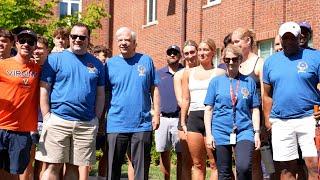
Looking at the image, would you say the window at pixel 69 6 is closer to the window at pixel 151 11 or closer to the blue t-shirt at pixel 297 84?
the window at pixel 151 11

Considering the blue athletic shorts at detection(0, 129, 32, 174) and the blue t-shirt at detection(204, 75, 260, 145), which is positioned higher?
the blue t-shirt at detection(204, 75, 260, 145)

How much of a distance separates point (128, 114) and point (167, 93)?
73.2 inches

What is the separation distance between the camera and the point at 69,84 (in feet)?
25.7

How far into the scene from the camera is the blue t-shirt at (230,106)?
7.85 m

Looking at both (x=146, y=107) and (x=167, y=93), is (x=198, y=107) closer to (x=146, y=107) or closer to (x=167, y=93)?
(x=146, y=107)

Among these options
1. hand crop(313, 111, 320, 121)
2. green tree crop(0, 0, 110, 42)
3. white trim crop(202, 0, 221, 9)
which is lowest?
hand crop(313, 111, 320, 121)

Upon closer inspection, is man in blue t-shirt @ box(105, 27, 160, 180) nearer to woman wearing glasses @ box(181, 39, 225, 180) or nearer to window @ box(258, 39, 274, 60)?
woman wearing glasses @ box(181, 39, 225, 180)

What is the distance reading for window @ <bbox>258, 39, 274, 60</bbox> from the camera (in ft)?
57.9

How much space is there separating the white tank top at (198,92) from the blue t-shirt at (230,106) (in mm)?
572

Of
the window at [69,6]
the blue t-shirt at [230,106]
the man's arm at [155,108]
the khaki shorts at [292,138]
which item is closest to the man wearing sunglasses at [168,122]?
the man's arm at [155,108]

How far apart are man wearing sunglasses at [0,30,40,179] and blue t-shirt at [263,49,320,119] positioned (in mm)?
2947

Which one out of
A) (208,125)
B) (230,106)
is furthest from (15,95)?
(230,106)

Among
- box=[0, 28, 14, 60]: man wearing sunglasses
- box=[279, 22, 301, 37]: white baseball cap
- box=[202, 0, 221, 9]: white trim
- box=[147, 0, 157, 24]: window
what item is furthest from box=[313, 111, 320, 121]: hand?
box=[147, 0, 157, 24]: window

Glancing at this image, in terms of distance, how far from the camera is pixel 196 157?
866 centimetres
